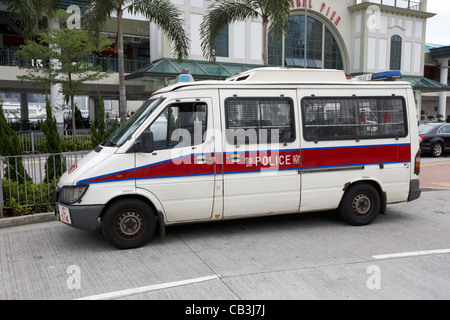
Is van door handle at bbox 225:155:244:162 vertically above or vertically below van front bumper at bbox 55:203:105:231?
above

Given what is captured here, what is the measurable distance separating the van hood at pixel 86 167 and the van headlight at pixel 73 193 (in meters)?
0.07

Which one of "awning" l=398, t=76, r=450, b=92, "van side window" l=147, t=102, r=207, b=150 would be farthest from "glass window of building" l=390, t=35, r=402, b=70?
"van side window" l=147, t=102, r=207, b=150

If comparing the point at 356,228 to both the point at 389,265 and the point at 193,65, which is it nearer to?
the point at 389,265

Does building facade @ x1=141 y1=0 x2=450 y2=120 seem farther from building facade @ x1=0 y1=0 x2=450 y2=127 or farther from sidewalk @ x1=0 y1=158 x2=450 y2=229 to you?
sidewalk @ x1=0 y1=158 x2=450 y2=229

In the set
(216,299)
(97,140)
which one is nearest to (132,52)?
(97,140)

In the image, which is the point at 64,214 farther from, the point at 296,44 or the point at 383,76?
the point at 296,44

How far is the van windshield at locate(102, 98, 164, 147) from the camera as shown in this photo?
19.7 ft

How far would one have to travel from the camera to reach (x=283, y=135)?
21.8ft

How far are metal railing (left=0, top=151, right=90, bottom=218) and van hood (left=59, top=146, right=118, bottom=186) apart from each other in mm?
1528

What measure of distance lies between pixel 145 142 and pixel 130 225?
4.03 ft

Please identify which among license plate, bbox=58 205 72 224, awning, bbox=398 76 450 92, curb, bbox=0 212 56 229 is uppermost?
awning, bbox=398 76 450 92

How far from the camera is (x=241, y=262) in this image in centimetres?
537

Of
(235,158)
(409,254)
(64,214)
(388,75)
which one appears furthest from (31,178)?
(388,75)
